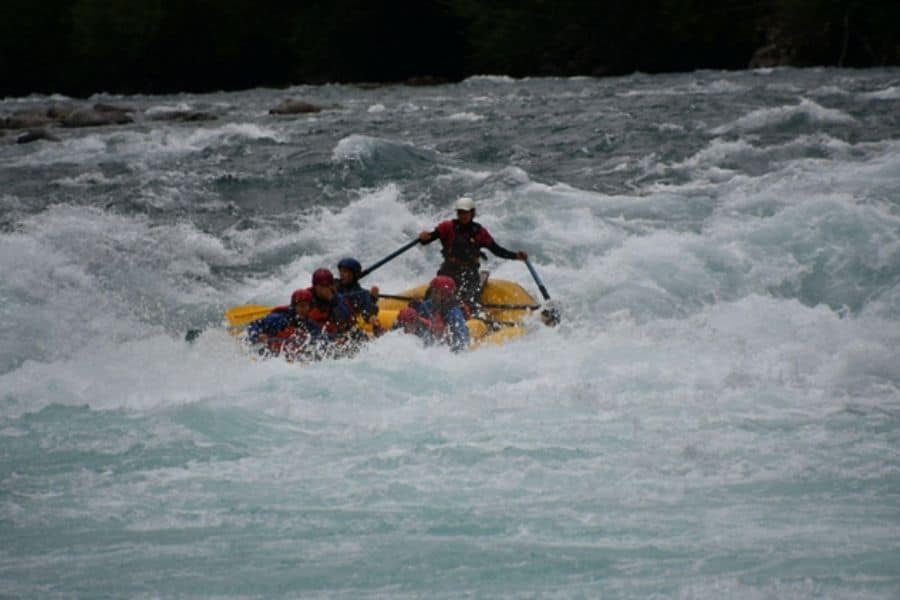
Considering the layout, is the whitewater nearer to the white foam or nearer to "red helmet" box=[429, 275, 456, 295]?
the white foam

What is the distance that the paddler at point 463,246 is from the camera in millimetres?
11266

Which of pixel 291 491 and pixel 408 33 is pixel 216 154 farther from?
pixel 408 33

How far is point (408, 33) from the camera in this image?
4481 cm

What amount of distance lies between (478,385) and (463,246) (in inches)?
94.6

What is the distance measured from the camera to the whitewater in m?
6.11

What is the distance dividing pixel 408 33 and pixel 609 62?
28.3 feet

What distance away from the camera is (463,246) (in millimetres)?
A: 11258

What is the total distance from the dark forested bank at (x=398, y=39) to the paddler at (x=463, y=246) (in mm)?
25620

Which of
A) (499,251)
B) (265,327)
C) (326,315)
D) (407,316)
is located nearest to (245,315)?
(265,327)

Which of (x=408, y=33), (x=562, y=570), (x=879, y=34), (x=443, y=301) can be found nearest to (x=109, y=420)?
(x=443, y=301)

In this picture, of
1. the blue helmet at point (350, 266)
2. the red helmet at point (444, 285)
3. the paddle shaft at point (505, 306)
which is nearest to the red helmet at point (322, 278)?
the blue helmet at point (350, 266)

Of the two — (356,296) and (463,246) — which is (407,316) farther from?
(463,246)

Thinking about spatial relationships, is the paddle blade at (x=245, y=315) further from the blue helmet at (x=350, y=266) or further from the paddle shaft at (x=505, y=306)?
the paddle shaft at (x=505, y=306)

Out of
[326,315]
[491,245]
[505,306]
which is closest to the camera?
[326,315]
